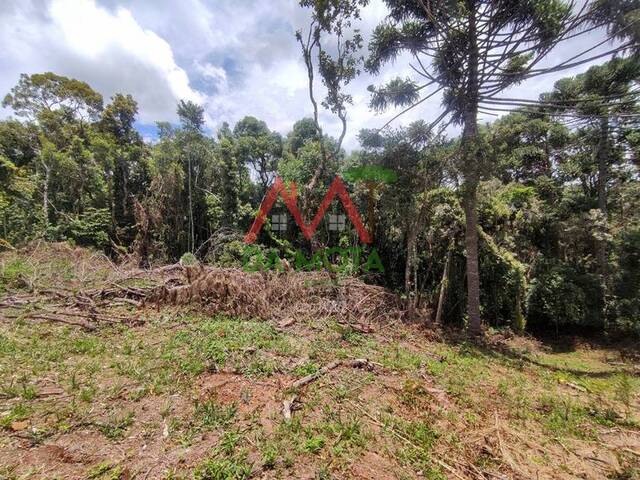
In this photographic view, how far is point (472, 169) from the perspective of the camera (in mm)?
6602

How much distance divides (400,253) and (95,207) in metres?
15.7

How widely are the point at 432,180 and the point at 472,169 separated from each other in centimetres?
110

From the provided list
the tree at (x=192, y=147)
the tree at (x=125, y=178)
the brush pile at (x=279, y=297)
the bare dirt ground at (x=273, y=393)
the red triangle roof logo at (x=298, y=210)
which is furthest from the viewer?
the tree at (x=125, y=178)

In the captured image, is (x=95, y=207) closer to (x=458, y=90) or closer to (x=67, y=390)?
(x=67, y=390)

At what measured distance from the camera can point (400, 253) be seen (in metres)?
10.0

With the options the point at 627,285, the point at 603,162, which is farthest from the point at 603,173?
the point at 627,285

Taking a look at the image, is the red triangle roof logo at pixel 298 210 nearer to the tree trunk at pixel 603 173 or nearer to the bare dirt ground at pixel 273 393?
the bare dirt ground at pixel 273 393

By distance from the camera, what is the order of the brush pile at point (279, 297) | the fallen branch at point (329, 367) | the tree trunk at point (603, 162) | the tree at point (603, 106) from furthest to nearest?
the tree trunk at point (603, 162), the tree at point (603, 106), the brush pile at point (279, 297), the fallen branch at point (329, 367)

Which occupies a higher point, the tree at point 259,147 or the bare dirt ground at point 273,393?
the tree at point 259,147

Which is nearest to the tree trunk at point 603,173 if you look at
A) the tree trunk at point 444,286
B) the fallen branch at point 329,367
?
the tree trunk at point 444,286

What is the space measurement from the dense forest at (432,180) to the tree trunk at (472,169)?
0.04 m

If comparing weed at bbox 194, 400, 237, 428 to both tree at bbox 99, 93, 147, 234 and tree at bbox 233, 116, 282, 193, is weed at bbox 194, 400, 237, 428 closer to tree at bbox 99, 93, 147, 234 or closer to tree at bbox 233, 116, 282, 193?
tree at bbox 233, 116, 282, 193

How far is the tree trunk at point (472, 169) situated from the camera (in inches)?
261

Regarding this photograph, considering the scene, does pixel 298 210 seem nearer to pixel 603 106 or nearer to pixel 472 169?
pixel 472 169
